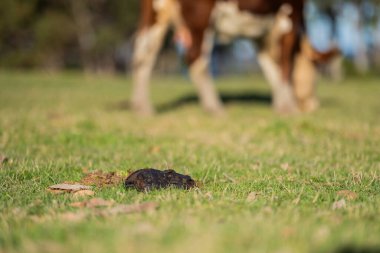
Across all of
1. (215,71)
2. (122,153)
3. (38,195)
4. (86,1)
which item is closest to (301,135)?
(122,153)

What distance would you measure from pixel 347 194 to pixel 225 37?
756 centimetres

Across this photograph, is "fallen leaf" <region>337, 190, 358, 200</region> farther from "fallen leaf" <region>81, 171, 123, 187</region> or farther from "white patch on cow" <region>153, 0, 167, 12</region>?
"white patch on cow" <region>153, 0, 167, 12</region>

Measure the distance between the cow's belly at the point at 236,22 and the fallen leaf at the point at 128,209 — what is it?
7.38 meters

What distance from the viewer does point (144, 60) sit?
1013cm

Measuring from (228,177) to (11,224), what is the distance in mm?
1896

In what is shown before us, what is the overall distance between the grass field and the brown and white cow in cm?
160

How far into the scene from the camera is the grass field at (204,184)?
91.3 inches

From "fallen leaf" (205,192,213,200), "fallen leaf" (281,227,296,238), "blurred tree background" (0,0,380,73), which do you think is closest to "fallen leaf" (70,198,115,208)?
"fallen leaf" (205,192,213,200)

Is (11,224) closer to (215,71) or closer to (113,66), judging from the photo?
(113,66)

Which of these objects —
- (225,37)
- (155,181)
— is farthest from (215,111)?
(155,181)

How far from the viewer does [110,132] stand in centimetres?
703

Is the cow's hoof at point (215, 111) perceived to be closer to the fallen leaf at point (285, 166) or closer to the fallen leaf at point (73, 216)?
the fallen leaf at point (285, 166)

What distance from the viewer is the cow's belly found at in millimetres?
9961

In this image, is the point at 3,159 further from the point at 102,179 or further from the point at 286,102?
the point at 286,102
